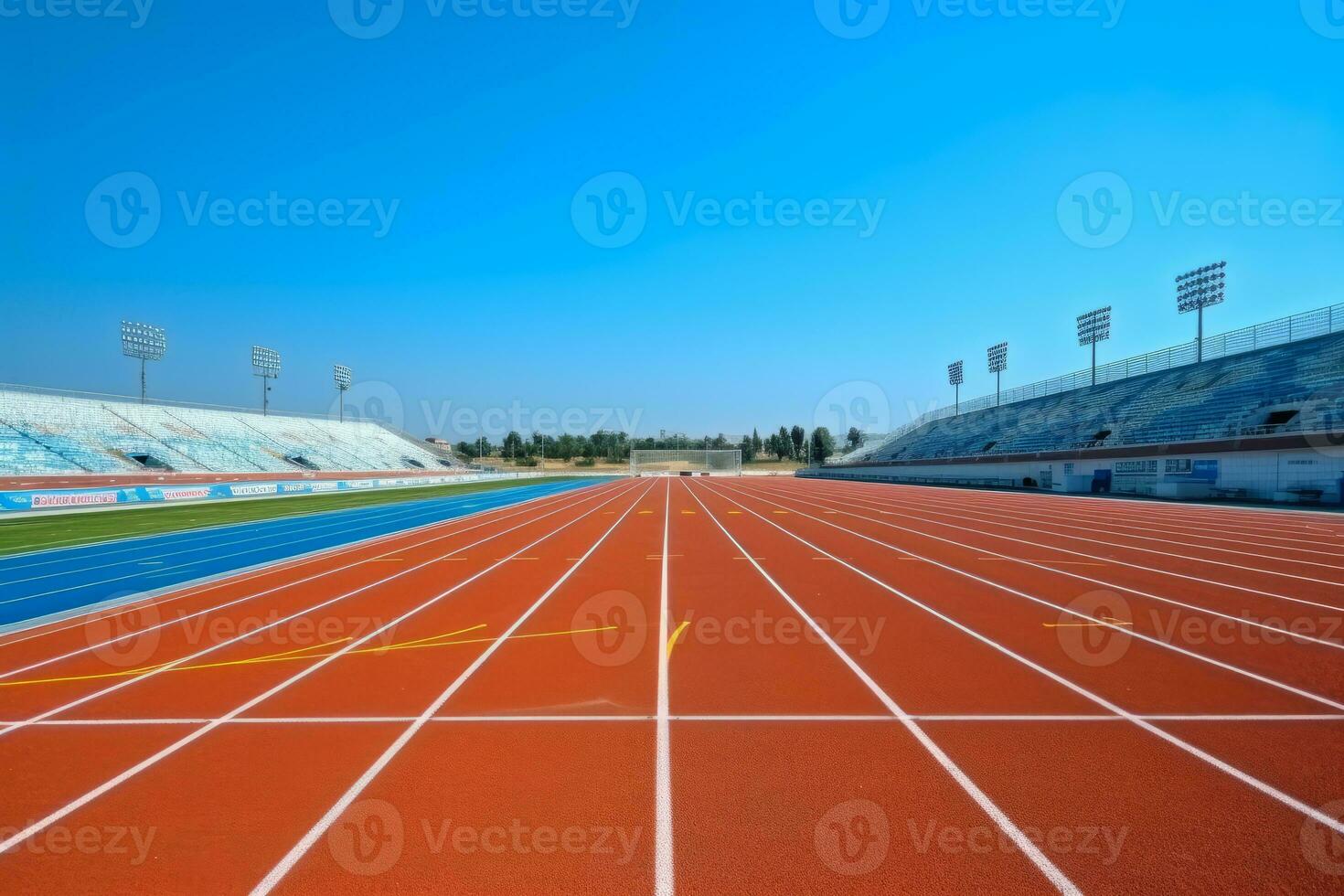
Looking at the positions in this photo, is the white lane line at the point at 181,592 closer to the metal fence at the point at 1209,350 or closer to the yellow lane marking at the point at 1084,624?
the yellow lane marking at the point at 1084,624

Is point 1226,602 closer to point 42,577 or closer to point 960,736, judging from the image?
point 960,736

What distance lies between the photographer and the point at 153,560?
1098 centimetres

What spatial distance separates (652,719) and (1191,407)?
3848 cm

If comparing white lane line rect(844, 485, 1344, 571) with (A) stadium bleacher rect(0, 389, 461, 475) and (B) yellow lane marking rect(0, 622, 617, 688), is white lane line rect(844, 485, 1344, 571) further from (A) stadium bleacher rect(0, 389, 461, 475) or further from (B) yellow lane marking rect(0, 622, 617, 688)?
(A) stadium bleacher rect(0, 389, 461, 475)

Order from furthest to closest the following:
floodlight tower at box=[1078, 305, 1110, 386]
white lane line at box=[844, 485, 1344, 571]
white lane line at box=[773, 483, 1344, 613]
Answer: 1. floodlight tower at box=[1078, 305, 1110, 386]
2. white lane line at box=[844, 485, 1344, 571]
3. white lane line at box=[773, 483, 1344, 613]

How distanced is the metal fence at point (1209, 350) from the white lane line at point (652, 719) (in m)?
37.9

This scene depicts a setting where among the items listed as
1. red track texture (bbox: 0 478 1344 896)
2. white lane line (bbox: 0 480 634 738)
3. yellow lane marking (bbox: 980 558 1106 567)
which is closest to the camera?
red track texture (bbox: 0 478 1344 896)

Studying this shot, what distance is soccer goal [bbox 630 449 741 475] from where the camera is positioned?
8494 centimetres

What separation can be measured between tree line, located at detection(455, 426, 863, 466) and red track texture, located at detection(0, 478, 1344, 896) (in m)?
95.4

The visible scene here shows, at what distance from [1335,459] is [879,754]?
93.3ft

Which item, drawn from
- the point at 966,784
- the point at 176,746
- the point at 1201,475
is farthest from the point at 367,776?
the point at 1201,475

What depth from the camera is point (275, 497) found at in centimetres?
2905

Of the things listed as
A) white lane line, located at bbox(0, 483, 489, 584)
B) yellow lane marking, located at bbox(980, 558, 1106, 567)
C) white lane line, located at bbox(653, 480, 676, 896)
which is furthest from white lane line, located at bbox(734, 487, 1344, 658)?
white lane line, located at bbox(0, 483, 489, 584)

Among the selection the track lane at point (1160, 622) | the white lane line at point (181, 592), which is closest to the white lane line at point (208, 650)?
the white lane line at point (181, 592)
